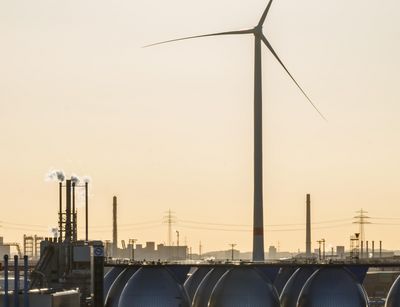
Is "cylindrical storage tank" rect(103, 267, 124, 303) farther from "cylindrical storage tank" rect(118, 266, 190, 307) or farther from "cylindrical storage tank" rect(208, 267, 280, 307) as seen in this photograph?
"cylindrical storage tank" rect(208, 267, 280, 307)

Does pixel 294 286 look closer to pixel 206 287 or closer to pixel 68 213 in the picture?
pixel 206 287

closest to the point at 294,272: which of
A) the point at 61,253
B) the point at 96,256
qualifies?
the point at 61,253

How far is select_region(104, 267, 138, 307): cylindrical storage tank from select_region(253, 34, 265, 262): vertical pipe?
20918 mm

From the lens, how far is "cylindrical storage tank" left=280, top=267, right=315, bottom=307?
127 m

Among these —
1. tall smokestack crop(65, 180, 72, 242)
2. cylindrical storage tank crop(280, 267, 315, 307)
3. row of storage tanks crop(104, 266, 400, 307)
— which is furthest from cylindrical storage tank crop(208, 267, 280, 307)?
tall smokestack crop(65, 180, 72, 242)

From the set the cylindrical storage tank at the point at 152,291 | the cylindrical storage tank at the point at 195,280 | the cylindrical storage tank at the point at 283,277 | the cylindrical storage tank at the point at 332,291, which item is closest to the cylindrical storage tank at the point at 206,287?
the cylindrical storage tank at the point at 195,280

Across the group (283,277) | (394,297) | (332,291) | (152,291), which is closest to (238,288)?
(152,291)

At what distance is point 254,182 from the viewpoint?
5502 inches

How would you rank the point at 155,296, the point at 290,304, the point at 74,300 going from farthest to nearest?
the point at 290,304, the point at 155,296, the point at 74,300

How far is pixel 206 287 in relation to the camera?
128 m

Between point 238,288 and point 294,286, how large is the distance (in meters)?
13.6

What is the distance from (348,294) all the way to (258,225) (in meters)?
22.6

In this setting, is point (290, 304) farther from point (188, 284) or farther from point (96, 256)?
point (96, 256)

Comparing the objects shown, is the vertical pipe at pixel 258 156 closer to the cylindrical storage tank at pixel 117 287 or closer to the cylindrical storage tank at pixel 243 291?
the cylindrical storage tank at pixel 117 287
